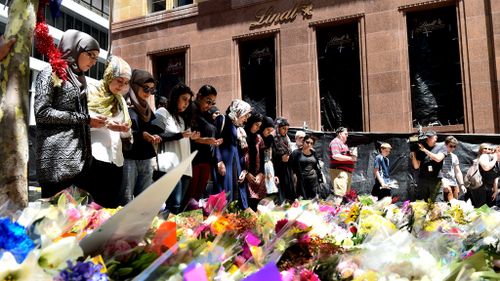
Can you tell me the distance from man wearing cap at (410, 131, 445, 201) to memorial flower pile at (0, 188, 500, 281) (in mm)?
5859

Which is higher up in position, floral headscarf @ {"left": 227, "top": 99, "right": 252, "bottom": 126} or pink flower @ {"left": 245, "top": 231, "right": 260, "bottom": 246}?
floral headscarf @ {"left": 227, "top": 99, "right": 252, "bottom": 126}

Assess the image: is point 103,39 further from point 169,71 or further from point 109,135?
point 109,135

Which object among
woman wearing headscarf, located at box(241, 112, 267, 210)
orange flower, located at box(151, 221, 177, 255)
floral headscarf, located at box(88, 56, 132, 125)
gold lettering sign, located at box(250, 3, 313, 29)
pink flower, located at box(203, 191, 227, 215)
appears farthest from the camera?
gold lettering sign, located at box(250, 3, 313, 29)

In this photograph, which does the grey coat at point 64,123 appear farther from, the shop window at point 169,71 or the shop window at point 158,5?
the shop window at point 158,5

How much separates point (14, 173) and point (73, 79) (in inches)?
56.7

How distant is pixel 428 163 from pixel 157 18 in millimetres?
11164

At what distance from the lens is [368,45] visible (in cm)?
1315

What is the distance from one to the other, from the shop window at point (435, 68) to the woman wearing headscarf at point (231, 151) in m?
7.89

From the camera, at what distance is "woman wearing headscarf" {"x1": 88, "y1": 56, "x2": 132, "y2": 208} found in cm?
373

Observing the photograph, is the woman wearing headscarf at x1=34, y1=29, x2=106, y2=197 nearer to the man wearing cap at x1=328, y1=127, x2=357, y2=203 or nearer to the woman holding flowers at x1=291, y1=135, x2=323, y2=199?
the woman holding flowers at x1=291, y1=135, x2=323, y2=199

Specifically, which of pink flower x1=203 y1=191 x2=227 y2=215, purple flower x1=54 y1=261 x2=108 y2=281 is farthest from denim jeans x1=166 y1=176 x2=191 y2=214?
purple flower x1=54 y1=261 x2=108 y2=281

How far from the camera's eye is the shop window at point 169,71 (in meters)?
15.9

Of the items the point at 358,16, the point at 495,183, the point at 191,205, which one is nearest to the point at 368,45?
the point at 358,16

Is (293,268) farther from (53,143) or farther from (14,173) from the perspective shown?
(53,143)
